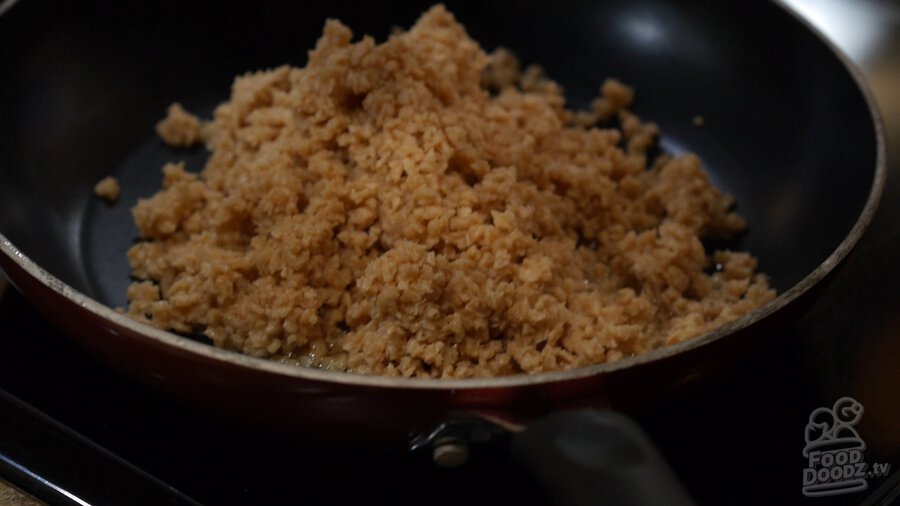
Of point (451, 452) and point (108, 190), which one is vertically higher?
point (108, 190)

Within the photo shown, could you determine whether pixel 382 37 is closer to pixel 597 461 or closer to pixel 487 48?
pixel 487 48

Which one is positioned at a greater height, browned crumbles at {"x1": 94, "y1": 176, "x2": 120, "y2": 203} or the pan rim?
browned crumbles at {"x1": 94, "y1": 176, "x2": 120, "y2": 203}

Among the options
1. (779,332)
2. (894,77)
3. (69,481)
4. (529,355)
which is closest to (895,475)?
(779,332)

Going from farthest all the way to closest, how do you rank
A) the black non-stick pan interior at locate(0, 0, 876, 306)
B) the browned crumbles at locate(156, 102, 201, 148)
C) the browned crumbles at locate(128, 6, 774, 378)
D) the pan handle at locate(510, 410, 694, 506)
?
the browned crumbles at locate(156, 102, 201, 148)
the black non-stick pan interior at locate(0, 0, 876, 306)
the browned crumbles at locate(128, 6, 774, 378)
the pan handle at locate(510, 410, 694, 506)

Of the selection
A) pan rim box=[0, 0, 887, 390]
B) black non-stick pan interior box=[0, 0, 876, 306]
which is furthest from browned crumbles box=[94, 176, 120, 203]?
pan rim box=[0, 0, 887, 390]

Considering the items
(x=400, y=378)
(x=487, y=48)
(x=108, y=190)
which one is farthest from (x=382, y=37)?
(x=400, y=378)

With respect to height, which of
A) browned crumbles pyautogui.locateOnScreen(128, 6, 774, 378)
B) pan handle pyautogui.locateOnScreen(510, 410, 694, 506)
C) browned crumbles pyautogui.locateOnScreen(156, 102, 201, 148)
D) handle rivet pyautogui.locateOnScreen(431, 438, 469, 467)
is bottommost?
pan handle pyautogui.locateOnScreen(510, 410, 694, 506)

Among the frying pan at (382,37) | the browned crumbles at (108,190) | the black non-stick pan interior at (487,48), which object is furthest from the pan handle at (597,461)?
the browned crumbles at (108,190)

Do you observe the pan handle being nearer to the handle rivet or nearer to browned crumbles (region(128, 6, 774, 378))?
the handle rivet

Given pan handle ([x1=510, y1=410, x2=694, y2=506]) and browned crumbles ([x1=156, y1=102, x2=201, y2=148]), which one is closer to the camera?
pan handle ([x1=510, y1=410, x2=694, y2=506])
